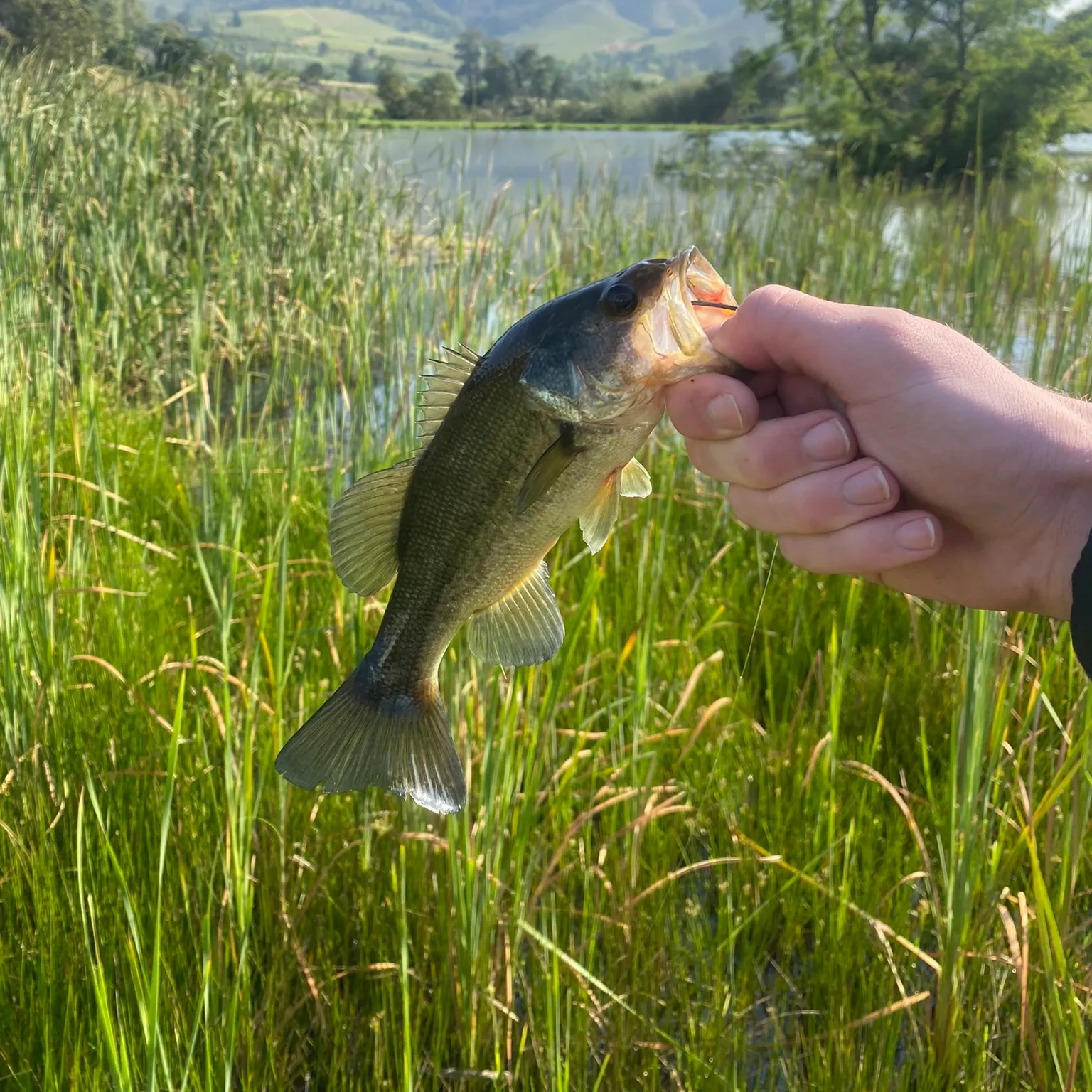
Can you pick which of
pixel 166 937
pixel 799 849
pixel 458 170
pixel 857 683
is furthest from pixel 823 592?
pixel 458 170

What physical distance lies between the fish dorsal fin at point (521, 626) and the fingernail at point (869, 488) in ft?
1.70

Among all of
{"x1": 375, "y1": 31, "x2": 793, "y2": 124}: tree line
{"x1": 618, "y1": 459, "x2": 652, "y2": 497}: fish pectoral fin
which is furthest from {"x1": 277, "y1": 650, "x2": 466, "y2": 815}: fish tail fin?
{"x1": 375, "y1": 31, "x2": 793, "y2": 124}: tree line

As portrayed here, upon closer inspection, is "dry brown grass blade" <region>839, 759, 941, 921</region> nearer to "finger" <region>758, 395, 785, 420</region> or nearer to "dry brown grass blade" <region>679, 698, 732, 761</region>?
"dry brown grass blade" <region>679, 698, 732, 761</region>

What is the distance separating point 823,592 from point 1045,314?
1.82 metres

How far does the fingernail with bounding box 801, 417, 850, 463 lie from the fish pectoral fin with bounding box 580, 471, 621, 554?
14.2 inches

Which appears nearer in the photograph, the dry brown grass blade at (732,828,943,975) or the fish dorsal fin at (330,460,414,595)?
the fish dorsal fin at (330,460,414,595)

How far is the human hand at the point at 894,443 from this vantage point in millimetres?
1515

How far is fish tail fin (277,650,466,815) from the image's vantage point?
51.7 inches

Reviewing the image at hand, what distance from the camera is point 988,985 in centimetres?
A: 217

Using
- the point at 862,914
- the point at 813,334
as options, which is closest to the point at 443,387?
the point at 813,334

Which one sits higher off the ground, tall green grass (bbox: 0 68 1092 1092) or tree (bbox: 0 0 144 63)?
tree (bbox: 0 0 144 63)

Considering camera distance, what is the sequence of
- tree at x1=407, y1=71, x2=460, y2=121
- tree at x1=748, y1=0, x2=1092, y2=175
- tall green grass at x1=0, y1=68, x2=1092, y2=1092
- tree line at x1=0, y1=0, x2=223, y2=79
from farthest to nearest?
tree at x1=748, y1=0, x2=1092, y2=175, tree at x1=407, y1=71, x2=460, y2=121, tree line at x1=0, y1=0, x2=223, y2=79, tall green grass at x1=0, y1=68, x2=1092, y2=1092

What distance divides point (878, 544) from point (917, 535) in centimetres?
6

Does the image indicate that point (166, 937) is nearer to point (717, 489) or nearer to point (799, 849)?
point (799, 849)
